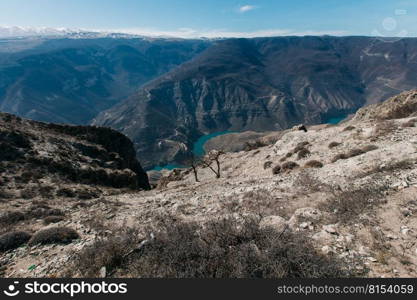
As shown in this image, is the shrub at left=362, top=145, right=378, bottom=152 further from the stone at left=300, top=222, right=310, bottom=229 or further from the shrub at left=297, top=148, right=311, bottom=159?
the stone at left=300, top=222, right=310, bottom=229

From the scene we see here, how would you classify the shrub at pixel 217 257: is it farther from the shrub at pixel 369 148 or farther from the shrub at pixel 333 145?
the shrub at pixel 333 145

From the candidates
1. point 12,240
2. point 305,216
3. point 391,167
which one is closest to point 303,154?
point 391,167

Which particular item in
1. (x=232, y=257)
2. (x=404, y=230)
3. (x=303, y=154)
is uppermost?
(x=232, y=257)

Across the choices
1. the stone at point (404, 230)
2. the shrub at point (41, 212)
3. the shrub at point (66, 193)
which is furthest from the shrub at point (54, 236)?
the stone at point (404, 230)

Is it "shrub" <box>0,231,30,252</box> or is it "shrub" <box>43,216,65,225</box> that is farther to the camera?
"shrub" <box>43,216,65,225</box>

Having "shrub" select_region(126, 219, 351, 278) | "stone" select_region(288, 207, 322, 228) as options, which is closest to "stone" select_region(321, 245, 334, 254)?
"shrub" select_region(126, 219, 351, 278)

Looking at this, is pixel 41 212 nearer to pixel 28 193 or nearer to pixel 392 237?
pixel 28 193
